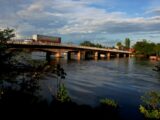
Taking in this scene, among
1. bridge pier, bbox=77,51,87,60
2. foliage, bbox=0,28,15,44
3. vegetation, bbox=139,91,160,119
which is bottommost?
vegetation, bbox=139,91,160,119

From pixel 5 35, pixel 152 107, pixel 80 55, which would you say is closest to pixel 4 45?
pixel 5 35

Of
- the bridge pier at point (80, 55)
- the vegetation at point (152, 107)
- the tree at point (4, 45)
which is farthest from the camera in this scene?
the bridge pier at point (80, 55)

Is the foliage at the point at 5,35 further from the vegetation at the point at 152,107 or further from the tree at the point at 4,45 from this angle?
the vegetation at the point at 152,107

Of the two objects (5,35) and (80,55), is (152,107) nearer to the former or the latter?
(5,35)

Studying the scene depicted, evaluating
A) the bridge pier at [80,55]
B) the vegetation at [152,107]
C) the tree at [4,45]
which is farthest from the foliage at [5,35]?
the bridge pier at [80,55]

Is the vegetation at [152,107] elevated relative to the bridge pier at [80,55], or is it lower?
lower

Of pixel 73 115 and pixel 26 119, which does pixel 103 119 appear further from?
pixel 26 119

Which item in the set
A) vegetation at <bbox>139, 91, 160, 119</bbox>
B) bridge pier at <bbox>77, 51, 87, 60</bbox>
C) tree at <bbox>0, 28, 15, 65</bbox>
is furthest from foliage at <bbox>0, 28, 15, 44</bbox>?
bridge pier at <bbox>77, 51, 87, 60</bbox>

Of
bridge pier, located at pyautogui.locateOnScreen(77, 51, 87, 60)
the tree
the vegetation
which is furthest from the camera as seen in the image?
bridge pier, located at pyautogui.locateOnScreen(77, 51, 87, 60)

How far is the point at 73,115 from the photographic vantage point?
3338cm

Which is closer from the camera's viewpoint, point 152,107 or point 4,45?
point 4,45

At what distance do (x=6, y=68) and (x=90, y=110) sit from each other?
41.7ft

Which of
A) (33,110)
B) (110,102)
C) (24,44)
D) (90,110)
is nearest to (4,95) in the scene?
(33,110)

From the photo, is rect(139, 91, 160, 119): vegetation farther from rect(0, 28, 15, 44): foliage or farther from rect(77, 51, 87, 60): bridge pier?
rect(77, 51, 87, 60): bridge pier
